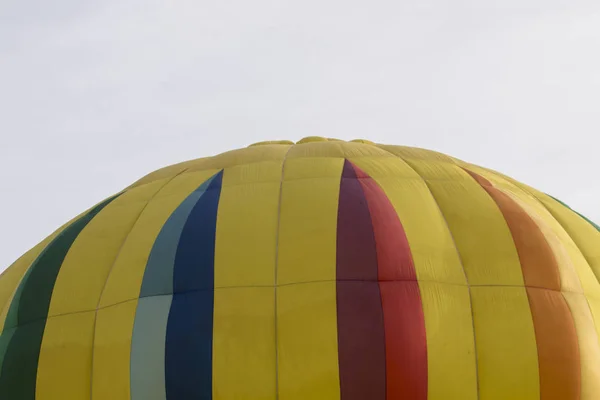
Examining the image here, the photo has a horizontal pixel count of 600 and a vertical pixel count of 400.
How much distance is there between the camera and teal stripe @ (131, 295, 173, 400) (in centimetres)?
1073

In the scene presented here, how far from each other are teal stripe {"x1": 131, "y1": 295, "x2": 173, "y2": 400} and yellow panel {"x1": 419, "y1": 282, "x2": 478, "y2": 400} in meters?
2.64

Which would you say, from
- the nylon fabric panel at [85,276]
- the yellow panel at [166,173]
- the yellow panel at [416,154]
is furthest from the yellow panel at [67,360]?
the yellow panel at [416,154]

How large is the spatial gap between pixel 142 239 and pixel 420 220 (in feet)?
10.0

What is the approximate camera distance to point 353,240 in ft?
37.0

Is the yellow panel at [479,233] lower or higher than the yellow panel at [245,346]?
higher

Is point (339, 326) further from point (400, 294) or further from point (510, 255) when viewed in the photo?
point (510, 255)

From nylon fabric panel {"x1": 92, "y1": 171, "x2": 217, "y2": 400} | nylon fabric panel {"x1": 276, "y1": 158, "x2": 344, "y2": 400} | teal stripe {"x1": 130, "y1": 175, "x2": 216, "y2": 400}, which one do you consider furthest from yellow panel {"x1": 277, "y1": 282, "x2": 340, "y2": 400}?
→ nylon fabric panel {"x1": 92, "y1": 171, "x2": 217, "y2": 400}

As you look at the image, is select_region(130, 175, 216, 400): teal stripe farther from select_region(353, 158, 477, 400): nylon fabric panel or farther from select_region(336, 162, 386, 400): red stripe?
select_region(353, 158, 477, 400): nylon fabric panel

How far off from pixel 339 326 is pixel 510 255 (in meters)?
2.20

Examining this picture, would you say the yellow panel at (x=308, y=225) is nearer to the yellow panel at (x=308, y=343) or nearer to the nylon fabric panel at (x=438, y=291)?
the yellow panel at (x=308, y=343)

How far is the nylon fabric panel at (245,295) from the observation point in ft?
34.5

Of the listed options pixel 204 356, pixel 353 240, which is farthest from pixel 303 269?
pixel 204 356

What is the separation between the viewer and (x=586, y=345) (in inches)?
447

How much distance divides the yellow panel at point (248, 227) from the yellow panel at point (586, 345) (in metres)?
3.27
